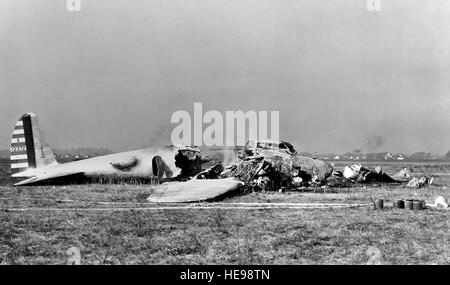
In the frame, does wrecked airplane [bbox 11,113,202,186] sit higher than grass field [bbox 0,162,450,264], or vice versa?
grass field [bbox 0,162,450,264]

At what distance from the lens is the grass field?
7.07 meters

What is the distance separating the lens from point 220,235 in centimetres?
856

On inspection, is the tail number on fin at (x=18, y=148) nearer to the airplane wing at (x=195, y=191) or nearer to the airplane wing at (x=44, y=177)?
the airplane wing at (x=44, y=177)

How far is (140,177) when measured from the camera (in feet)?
71.6

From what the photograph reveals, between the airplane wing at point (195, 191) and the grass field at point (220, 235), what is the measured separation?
1.56 metres

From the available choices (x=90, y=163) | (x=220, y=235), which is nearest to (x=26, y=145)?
(x=90, y=163)

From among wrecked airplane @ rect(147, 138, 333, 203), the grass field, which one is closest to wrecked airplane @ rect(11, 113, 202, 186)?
wrecked airplane @ rect(147, 138, 333, 203)

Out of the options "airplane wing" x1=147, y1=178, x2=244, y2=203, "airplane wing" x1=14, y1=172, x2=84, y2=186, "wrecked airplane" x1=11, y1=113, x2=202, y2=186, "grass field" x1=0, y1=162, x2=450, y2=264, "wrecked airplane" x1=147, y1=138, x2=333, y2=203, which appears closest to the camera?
"grass field" x1=0, y1=162, x2=450, y2=264

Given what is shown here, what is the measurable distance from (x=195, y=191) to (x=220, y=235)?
678cm

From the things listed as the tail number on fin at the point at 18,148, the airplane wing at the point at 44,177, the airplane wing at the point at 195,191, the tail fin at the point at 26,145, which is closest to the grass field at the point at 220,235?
the airplane wing at the point at 195,191

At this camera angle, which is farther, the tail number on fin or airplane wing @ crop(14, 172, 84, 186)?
the tail number on fin

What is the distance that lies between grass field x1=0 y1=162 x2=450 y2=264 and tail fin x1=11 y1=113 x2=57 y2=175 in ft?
33.3

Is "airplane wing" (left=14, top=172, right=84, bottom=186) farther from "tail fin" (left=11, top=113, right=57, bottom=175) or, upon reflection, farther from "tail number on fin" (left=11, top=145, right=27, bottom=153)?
"tail number on fin" (left=11, top=145, right=27, bottom=153)

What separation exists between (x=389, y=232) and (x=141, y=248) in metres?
4.97
